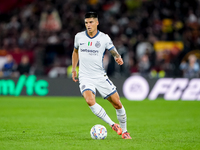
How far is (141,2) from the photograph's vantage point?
80.5 ft

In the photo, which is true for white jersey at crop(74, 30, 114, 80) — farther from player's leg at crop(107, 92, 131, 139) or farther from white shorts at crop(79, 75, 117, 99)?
player's leg at crop(107, 92, 131, 139)

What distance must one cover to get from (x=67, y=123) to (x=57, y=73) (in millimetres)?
10626

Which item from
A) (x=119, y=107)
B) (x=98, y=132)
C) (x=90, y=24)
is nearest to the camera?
(x=98, y=132)

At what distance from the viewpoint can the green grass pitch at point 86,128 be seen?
6699 mm

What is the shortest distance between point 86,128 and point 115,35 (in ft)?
42.7

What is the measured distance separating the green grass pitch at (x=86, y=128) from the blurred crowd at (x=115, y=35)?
4.31 metres

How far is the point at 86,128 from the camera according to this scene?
29.7ft

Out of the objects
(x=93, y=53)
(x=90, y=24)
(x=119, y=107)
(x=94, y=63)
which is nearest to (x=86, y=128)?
(x=119, y=107)

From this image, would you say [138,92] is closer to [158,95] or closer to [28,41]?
[158,95]

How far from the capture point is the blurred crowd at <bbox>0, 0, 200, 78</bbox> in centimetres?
1903

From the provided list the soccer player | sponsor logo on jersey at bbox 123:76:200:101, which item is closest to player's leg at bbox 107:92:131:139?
the soccer player

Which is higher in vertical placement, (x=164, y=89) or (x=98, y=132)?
(x=98, y=132)

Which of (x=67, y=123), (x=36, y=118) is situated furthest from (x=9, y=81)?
(x=67, y=123)

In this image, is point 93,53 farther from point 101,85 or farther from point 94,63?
point 101,85
